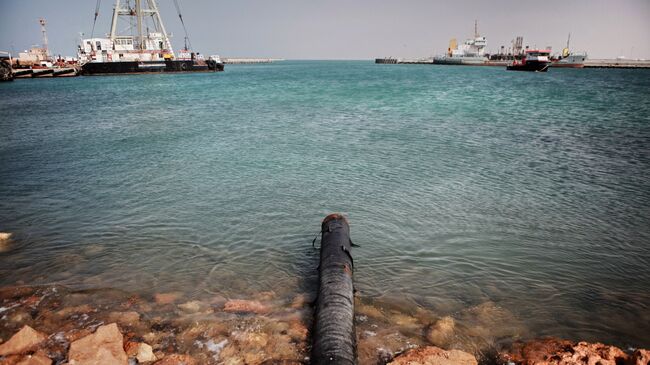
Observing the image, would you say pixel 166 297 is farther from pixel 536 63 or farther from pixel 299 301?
pixel 536 63

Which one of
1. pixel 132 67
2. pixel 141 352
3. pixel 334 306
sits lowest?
pixel 141 352

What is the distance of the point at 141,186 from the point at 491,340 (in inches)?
457

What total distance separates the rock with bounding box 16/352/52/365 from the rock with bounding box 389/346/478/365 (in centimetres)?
452

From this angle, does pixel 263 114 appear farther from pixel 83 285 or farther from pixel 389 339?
pixel 389 339

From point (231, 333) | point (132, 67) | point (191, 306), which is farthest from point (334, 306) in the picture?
point (132, 67)

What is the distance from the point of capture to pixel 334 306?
5.14 metres

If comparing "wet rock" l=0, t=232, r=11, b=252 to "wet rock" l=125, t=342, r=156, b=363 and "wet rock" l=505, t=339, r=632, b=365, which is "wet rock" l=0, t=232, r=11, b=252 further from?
"wet rock" l=505, t=339, r=632, b=365

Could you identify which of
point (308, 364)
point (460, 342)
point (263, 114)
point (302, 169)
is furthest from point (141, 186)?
point (263, 114)

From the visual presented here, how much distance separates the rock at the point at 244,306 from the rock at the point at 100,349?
1.68 m

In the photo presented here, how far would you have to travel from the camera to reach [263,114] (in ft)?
96.0

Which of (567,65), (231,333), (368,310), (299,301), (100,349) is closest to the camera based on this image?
(100,349)

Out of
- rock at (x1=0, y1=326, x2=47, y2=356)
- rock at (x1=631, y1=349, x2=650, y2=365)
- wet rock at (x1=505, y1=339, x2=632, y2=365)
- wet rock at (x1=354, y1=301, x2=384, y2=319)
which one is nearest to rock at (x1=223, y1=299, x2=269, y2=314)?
wet rock at (x1=354, y1=301, x2=384, y2=319)

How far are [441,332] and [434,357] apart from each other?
0.84 metres

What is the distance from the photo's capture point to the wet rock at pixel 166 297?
20.4ft
